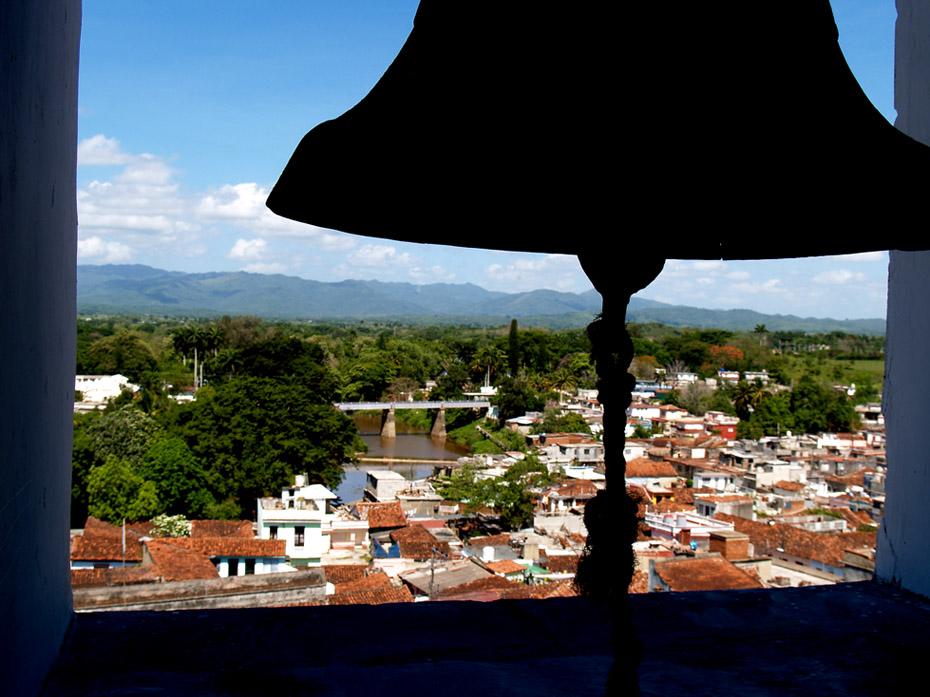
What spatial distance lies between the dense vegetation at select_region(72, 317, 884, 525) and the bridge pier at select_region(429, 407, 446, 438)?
570 millimetres

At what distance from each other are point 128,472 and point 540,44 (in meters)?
12.9

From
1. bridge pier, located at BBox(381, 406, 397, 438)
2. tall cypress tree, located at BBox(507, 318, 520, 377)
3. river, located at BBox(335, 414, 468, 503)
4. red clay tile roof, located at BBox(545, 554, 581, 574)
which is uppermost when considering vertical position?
tall cypress tree, located at BBox(507, 318, 520, 377)

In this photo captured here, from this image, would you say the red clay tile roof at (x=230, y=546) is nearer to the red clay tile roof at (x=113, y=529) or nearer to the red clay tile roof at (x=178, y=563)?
the red clay tile roof at (x=178, y=563)

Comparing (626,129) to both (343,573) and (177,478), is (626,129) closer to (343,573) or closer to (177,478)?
(343,573)

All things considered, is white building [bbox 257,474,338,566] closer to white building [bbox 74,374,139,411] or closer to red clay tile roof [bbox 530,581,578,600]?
red clay tile roof [bbox 530,581,578,600]

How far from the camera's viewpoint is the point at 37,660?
2.80ft

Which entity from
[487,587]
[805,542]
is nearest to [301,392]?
[487,587]

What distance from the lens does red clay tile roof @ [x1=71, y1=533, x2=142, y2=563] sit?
8.43 m

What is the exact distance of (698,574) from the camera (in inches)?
319

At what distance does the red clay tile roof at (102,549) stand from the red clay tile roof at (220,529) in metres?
1.20

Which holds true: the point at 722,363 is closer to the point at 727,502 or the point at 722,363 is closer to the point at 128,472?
the point at 727,502

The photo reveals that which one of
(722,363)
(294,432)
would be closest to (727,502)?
(294,432)

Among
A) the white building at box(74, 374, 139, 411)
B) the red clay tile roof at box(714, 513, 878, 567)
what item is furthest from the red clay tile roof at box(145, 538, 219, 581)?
the white building at box(74, 374, 139, 411)

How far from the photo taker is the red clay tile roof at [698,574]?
7777mm
